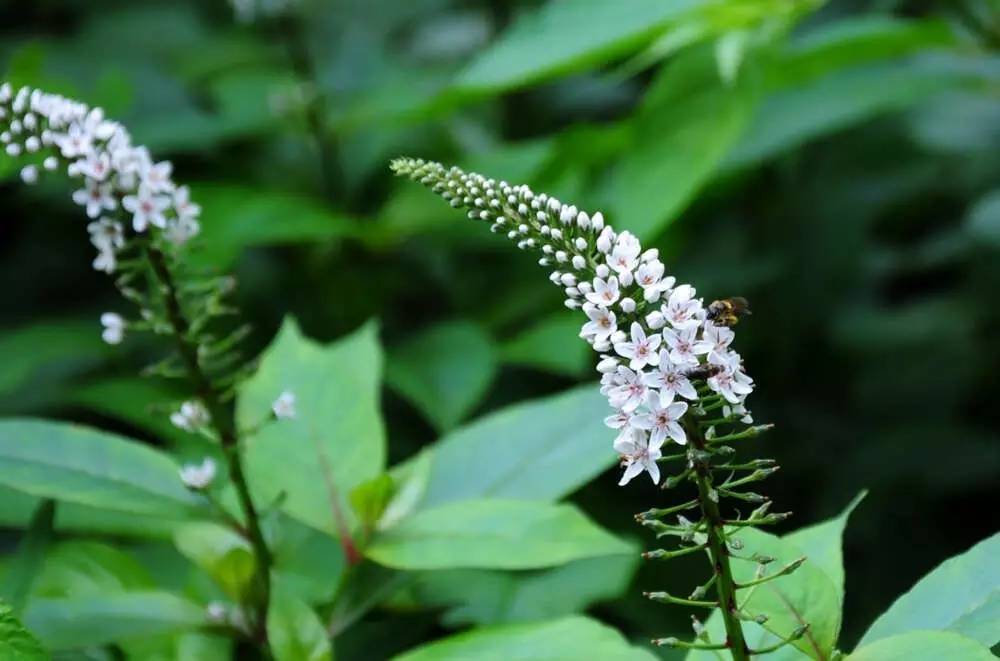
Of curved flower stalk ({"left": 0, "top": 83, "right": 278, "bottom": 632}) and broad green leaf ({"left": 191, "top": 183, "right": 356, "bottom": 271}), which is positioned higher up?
broad green leaf ({"left": 191, "top": 183, "right": 356, "bottom": 271})

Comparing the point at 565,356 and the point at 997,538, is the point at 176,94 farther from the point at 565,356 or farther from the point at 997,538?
the point at 997,538

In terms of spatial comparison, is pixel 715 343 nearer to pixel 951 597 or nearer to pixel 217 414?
pixel 951 597

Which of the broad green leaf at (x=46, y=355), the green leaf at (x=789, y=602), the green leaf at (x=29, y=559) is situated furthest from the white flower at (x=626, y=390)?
the broad green leaf at (x=46, y=355)

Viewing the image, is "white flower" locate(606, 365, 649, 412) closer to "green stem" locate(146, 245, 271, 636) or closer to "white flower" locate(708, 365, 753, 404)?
"white flower" locate(708, 365, 753, 404)

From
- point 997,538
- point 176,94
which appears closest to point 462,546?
point 997,538

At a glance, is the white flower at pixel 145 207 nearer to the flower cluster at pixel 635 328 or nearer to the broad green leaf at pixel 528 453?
the flower cluster at pixel 635 328

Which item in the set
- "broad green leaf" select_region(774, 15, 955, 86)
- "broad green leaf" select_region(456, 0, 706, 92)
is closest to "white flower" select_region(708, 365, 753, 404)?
"broad green leaf" select_region(456, 0, 706, 92)
